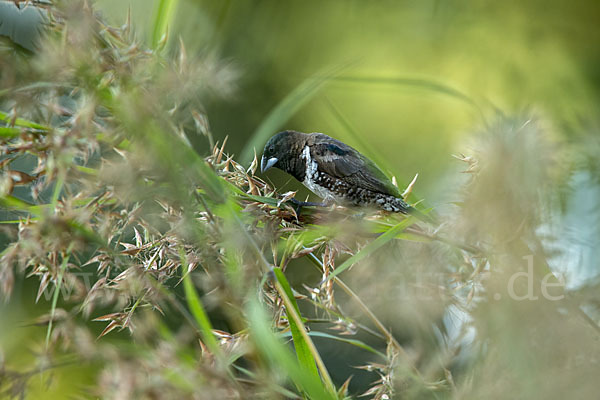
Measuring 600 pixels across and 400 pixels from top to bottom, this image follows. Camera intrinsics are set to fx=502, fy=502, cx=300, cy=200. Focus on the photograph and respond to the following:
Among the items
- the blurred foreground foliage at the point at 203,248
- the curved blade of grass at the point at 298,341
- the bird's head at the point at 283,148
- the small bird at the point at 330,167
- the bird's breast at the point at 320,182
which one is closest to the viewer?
the blurred foreground foliage at the point at 203,248

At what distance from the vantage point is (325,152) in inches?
67.4

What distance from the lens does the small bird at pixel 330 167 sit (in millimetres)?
1569

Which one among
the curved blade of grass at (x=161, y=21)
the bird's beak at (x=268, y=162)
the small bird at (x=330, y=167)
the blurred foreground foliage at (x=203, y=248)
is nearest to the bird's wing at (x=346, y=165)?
the small bird at (x=330, y=167)

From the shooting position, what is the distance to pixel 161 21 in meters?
0.61

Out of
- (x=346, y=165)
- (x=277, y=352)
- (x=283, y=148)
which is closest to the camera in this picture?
(x=277, y=352)

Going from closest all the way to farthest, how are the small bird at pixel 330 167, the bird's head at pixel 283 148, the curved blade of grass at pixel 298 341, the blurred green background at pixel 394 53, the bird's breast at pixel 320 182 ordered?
the curved blade of grass at pixel 298 341, the blurred green background at pixel 394 53, the small bird at pixel 330 167, the bird's breast at pixel 320 182, the bird's head at pixel 283 148

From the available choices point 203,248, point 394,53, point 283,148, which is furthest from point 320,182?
point 203,248

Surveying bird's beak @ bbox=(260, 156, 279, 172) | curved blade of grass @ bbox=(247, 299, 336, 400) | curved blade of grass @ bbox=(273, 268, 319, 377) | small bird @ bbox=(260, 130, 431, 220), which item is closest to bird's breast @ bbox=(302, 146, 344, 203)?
small bird @ bbox=(260, 130, 431, 220)

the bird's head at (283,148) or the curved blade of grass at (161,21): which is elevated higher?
the curved blade of grass at (161,21)

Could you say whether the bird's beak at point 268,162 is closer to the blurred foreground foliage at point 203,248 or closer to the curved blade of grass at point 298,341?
the blurred foreground foliage at point 203,248

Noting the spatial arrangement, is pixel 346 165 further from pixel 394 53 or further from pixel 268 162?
pixel 394 53

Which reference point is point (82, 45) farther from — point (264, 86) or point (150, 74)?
point (264, 86)

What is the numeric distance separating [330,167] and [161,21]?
1.11m

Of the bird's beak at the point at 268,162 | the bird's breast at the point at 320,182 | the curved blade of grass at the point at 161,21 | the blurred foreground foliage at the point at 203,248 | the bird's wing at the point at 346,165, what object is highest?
the curved blade of grass at the point at 161,21
